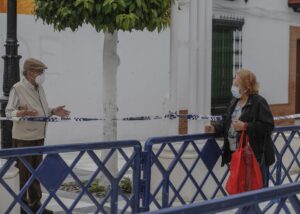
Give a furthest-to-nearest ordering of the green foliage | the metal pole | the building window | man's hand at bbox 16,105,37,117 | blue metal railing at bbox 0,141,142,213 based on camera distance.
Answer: the building window < the metal pole < the green foliage < man's hand at bbox 16,105,37,117 < blue metal railing at bbox 0,141,142,213

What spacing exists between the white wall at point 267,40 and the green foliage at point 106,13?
26.9 feet

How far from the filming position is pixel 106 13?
23.6 feet

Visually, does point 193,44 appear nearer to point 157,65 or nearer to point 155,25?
point 155,25

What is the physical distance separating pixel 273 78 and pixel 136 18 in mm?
10992

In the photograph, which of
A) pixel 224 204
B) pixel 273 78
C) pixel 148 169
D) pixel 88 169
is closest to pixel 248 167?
pixel 148 169

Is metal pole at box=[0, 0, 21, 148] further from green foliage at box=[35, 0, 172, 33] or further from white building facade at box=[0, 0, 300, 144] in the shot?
white building facade at box=[0, 0, 300, 144]

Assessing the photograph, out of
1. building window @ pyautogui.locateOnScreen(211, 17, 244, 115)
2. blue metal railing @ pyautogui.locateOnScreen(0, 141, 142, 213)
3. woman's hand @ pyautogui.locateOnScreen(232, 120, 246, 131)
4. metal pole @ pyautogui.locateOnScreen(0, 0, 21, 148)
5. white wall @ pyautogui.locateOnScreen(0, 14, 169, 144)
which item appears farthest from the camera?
building window @ pyautogui.locateOnScreen(211, 17, 244, 115)

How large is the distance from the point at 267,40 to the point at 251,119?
37.9 ft

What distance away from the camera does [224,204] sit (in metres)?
3.22

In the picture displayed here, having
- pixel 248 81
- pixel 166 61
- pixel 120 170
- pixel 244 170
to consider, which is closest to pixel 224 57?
pixel 166 61

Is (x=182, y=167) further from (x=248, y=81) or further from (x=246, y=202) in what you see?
(x=246, y=202)

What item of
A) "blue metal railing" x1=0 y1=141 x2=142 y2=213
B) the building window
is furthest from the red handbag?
the building window

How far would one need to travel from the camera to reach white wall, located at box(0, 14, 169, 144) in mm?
12117

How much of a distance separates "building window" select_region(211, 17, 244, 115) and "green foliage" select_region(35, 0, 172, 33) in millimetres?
7860
